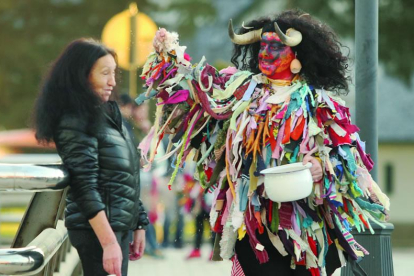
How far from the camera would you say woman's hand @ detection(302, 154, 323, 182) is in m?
5.13

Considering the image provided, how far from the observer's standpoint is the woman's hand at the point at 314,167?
5129mm

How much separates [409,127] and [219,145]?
3510 cm

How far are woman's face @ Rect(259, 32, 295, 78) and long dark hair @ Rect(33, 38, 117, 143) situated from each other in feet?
3.19

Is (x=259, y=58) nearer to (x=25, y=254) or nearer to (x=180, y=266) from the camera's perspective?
(x=25, y=254)

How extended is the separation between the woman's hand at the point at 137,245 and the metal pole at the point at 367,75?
2.12 metres

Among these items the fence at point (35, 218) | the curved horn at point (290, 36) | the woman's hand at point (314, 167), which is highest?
the curved horn at point (290, 36)

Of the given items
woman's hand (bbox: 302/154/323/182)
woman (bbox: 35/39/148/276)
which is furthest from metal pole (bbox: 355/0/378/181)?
woman (bbox: 35/39/148/276)

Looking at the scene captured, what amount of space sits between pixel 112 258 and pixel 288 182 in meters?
0.94

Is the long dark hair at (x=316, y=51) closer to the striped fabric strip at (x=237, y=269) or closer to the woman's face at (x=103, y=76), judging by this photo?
the striped fabric strip at (x=237, y=269)

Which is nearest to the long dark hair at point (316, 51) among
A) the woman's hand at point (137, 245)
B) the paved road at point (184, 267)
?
the woman's hand at point (137, 245)

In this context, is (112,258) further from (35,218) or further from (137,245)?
(137,245)

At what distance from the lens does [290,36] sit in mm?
5363

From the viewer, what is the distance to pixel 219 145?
534 centimetres

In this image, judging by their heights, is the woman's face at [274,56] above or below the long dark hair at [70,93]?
above
